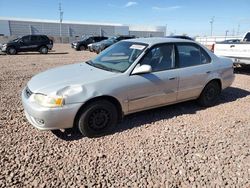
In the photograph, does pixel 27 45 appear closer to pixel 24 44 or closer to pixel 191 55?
pixel 24 44

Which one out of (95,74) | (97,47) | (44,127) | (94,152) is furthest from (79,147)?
(97,47)

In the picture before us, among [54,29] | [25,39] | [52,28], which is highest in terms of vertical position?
[52,28]

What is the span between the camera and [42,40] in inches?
781

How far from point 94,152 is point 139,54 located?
1.88 m

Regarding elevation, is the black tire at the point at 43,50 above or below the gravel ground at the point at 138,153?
above

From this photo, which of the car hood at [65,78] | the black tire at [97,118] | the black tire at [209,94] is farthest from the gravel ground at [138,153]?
the car hood at [65,78]

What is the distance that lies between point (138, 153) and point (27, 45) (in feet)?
60.8

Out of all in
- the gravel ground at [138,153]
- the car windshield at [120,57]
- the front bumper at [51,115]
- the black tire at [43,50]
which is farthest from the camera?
the black tire at [43,50]

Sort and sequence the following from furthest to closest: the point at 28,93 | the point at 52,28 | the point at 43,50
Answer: the point at 52,28, the point at 43,50, the point at 28,93

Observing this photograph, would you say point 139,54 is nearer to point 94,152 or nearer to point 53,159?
point 94,152

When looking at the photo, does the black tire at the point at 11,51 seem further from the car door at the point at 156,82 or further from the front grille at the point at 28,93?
the car door at the point at 156,82

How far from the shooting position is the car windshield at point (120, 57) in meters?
4.08

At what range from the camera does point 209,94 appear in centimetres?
520

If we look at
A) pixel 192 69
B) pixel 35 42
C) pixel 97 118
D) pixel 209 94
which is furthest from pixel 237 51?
pixel 35 42
